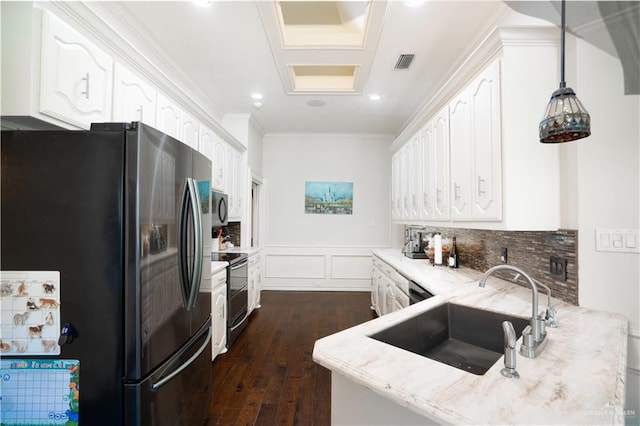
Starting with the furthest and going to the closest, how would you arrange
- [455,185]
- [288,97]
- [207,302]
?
[288,97]
[455,185]
[207,302]

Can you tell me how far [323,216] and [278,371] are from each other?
316 cm

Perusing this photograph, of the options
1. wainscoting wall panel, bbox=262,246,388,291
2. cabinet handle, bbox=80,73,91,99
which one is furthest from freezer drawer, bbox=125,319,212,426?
wainscoting wall panel, bbox=262,246,388,291

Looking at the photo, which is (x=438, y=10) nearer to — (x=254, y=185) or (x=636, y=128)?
(x=636, y=128)

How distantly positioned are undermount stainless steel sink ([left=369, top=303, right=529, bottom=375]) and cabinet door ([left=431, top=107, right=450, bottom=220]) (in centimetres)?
107

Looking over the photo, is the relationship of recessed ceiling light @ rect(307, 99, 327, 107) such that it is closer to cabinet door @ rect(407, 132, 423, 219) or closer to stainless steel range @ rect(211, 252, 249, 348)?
cabinet door @ rect(407, 132, 423, 219)

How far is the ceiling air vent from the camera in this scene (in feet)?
8.86

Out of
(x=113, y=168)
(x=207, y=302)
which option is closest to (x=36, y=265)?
(x=113, y=168)

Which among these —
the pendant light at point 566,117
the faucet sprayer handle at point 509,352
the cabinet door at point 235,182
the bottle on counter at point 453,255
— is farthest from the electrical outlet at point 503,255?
the cabinet door at point 235,182

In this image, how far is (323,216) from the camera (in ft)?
17.6

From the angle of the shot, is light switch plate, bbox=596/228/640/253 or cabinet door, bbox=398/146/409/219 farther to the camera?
cabinet door, bbox=398/146/409/219

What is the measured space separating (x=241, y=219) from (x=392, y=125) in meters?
2.96

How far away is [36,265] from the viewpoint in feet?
3.83

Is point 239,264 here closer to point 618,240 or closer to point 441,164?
point 441,164

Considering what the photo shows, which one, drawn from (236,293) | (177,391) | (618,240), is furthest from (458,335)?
(236,293)
